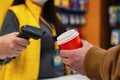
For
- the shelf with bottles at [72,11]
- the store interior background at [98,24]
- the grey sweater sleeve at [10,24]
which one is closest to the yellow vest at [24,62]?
the grey sweater sleeve at [10,24]

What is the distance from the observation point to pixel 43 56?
1666 millimetres

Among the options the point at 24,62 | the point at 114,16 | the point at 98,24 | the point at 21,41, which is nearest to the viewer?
the point at 21,41

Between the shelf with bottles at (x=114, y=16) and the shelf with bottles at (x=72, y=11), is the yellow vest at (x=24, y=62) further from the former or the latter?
the shelf with bottles at (x=114, y=16)

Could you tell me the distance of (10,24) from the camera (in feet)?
5.08

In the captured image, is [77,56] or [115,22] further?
[115,22]

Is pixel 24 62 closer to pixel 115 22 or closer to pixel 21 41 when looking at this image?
pixel 21 41

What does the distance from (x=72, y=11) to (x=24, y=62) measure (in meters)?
2.71

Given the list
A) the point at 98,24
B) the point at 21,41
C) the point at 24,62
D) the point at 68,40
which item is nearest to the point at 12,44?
the point at 21,41

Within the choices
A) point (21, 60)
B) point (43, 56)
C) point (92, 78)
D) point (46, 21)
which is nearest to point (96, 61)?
point (92, 78)

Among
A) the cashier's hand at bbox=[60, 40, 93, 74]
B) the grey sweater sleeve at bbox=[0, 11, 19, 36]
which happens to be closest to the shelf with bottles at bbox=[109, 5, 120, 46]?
the grey sweater sleeve at bbox=[0, 11, 19, 36]

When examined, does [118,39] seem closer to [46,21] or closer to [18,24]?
[46,21]

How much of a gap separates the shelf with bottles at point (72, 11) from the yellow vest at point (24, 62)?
2.12 meters

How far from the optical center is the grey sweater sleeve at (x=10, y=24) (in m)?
1.55

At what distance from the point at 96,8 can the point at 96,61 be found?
11.2ft
